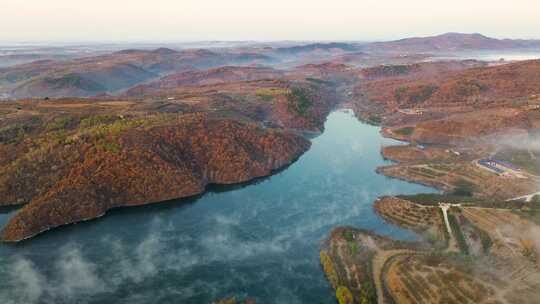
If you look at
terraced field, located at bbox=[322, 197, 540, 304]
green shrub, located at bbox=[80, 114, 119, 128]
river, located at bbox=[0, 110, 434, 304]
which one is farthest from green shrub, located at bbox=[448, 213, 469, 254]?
green shrub, located at bbox=[80, 114, 119, 128]

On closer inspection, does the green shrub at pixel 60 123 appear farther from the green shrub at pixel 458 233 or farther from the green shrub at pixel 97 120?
Result: the green shrub at pixel 458 233

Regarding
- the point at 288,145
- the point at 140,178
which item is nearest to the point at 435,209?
the point at 288,145

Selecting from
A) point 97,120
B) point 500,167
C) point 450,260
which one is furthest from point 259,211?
point 97,120

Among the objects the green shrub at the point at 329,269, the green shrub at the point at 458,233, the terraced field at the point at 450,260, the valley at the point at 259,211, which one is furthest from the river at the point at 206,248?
the green shrub at the point at 458,233

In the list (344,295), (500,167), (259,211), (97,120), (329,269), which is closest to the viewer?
(344,295)

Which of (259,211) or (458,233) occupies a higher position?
Result: (458,233)

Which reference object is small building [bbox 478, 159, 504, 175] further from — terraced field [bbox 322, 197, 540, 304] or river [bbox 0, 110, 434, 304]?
terraced field [bbox 322, 197, 540, 304]

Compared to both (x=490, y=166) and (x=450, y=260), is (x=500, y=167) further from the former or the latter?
(x=450, y=260)

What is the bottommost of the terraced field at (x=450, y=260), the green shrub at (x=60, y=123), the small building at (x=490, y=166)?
the terraced field at (x=450, y=260)

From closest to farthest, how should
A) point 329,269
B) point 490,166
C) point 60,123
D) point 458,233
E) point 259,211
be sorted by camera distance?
1. point 329,269
2. point 458,233
3. point 259,211
4. point 490,166
5. point 60,123

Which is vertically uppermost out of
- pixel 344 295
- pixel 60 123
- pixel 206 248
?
pixel 60 123
